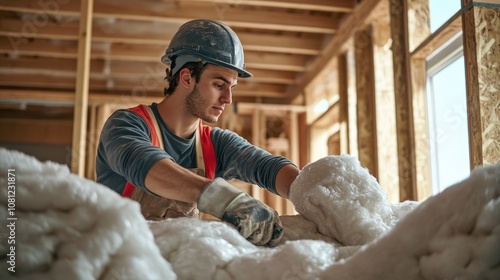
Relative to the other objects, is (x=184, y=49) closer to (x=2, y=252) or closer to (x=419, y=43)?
(x=2, y=252)

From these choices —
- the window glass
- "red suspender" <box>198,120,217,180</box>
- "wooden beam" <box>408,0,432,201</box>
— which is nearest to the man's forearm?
"red suspender" <box>198,120,217,180</box>

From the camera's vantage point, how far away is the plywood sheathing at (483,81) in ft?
10.7

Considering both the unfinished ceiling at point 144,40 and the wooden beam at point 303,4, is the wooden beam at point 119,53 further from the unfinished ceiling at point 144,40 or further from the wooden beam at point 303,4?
the wooden beam at point 303,4

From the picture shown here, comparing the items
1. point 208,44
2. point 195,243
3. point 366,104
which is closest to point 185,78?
point 208,44

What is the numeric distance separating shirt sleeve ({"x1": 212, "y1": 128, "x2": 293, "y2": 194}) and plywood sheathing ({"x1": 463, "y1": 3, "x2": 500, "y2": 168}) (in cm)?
170

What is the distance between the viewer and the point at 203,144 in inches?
90.1

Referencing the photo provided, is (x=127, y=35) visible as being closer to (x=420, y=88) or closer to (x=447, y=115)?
(x=420, y=88)

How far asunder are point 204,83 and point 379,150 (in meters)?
3.09

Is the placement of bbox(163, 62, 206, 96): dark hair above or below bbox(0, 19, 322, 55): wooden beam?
below

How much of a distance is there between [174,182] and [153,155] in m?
0.13

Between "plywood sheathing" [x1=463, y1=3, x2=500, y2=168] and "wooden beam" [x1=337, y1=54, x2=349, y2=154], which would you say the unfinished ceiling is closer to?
"wooden beam" [x1=337, y1=54, x2=349, y2=154]

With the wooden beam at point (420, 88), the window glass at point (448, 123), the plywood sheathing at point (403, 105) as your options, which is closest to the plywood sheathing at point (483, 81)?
the window glass at point (448, 123)

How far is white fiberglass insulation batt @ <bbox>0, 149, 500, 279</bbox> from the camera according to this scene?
70cm

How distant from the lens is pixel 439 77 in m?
→ 4.30
